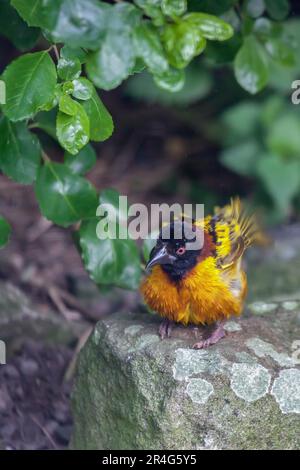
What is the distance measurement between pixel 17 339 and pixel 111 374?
1.20 meters

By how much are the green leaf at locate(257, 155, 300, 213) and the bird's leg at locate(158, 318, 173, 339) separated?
9.48 feet

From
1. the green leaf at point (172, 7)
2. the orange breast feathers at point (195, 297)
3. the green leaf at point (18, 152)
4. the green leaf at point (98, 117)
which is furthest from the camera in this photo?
the orange breast feathers at point (195, 297)

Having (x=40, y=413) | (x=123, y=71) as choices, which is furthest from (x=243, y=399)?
(x=123, y=71)

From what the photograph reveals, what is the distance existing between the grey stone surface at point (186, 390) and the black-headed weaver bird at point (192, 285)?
0.09 m

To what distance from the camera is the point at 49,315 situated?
538 centimetres

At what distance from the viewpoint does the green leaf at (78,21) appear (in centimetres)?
266

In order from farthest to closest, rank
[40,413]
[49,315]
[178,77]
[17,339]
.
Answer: [49,315], [17,339], [40,413], [178,77]

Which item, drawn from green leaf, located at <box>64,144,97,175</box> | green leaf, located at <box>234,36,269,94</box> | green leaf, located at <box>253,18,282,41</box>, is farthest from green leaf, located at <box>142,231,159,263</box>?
green leaf, located at <box>253,18,282,41</box>

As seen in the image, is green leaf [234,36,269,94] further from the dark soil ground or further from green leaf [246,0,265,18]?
the dark soil ground

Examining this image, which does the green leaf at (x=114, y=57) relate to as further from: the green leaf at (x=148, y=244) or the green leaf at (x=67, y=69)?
the green leaf at (x=148, y=244)

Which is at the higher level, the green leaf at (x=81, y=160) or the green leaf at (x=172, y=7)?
the green leaf at (x=172, y=7)

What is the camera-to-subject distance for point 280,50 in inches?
170

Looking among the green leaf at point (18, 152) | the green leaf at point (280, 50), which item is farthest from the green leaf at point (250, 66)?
the green leaf at point (18, 152)
